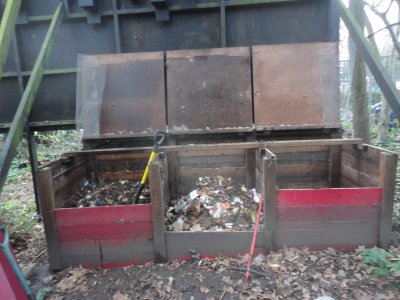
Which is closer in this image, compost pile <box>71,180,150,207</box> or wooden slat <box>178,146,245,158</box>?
compost pile <box>71,180,150,207</box>

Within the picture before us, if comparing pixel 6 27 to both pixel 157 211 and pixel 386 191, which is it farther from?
pixel 386 191

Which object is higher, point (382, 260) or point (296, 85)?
point (296, 85)

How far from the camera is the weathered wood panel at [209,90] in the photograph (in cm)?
379

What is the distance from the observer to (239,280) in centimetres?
254

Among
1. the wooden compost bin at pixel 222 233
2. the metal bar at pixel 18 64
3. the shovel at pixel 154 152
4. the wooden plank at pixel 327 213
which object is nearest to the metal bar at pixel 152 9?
the metal bar at pixel 18 64

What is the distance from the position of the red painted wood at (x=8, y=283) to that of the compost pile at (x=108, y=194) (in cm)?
147

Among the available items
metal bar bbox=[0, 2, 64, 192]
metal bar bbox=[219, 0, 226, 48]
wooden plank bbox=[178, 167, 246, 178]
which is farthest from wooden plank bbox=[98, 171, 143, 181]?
metal bar bbox=[219, 0, 226, 48]

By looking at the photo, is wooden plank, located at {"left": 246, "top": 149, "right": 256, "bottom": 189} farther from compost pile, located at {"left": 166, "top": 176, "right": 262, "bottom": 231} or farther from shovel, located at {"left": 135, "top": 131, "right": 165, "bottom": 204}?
shovel, located at {"left": 135, "top": 131, "right": 165, "bottom": 204}

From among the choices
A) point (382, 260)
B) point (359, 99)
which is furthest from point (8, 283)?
point (359, 99)

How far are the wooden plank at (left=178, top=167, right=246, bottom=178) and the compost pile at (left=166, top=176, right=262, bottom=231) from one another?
0.12 metres

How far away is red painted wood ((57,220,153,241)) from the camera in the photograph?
2.77 metres

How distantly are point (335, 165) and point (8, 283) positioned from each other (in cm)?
354

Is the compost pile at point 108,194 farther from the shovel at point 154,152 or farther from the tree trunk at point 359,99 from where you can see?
the tree trunk at point 359,99

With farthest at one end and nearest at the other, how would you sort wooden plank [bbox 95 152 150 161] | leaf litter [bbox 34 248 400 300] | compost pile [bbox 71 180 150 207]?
wooden plank [bbox 95 152 150 161], compost pile [bbox 71 180 150 207], leaf litter [bbox 34 248 400 300]
